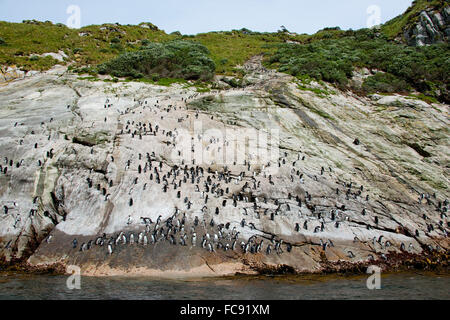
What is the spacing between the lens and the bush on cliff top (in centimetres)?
4547

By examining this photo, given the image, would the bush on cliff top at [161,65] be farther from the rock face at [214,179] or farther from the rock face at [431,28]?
the rock face at [431,28]

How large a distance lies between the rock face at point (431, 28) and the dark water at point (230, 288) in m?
61.8

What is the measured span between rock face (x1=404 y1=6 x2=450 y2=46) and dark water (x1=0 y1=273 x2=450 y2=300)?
6176cm

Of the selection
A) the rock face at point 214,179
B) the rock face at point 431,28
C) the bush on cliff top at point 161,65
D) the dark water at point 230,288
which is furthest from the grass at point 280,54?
the dark water at point 230,288

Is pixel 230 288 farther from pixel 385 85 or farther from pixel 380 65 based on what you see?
pixel 380 65

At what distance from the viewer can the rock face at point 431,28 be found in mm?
59969

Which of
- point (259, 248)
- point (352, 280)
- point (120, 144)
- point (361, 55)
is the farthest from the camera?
point (361, 55)

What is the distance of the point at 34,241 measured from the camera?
65.5 ft

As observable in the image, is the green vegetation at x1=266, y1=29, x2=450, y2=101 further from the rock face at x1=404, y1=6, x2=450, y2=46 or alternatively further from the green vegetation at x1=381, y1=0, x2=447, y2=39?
Answer: the green vegetation at x1=381, y1=0, x2=447, y2=39

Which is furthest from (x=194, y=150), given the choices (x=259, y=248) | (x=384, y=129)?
(x=384, y=129)

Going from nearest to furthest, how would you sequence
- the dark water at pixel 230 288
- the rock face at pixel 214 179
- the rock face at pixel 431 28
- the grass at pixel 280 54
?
the dark water at pixel 230 288
the rock face at pixel 214 179
the grass at pixel 280 54
the rock face at pixel 431 28

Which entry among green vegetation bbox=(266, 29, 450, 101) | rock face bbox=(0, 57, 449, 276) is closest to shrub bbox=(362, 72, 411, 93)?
green vegetation bbox=(266, 29, 450, 101)

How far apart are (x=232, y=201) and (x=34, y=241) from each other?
14410mm
